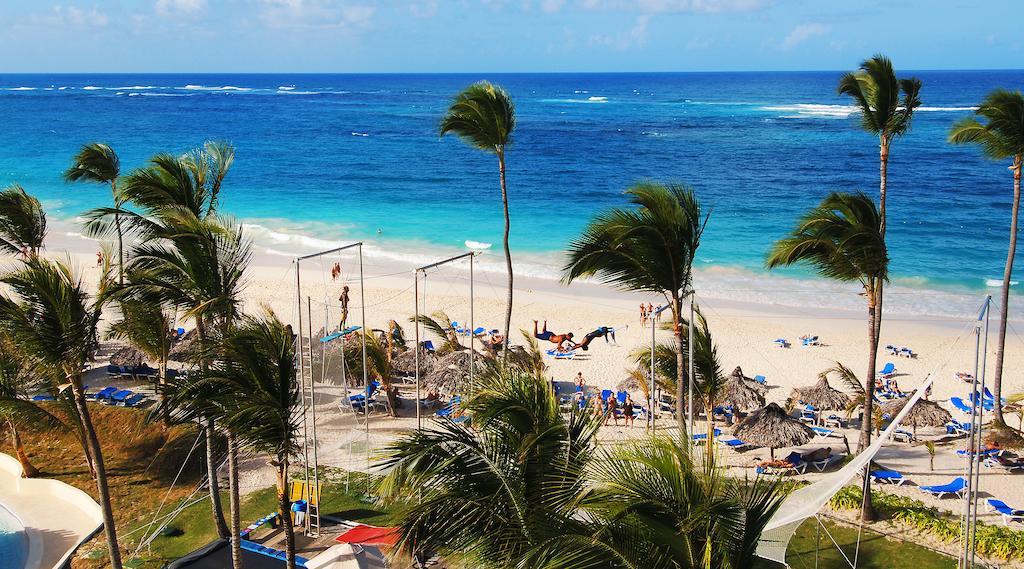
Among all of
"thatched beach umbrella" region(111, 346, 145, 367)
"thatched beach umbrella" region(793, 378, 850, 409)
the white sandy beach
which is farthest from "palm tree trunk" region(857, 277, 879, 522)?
"thatched beach umbrella" region(111, 346, 145, 367)

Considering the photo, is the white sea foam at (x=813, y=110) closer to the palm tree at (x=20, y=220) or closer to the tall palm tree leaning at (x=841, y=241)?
the tall palm tree leaning at (x=841, y=241)

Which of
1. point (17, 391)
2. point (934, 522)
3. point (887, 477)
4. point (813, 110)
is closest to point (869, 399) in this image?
point (934, 522)

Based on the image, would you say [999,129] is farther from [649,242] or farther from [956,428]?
[649,242]

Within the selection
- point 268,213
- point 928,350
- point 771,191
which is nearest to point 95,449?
point 928,350

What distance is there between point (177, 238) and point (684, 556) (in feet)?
22.3

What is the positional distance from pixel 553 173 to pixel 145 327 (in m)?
52.6

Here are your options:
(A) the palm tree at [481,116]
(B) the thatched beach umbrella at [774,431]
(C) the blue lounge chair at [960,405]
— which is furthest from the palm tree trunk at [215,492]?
(C) the blue lounge chair at [960,405]

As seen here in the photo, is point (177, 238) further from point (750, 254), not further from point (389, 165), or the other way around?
point (389, 165)

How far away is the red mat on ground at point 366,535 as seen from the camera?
39.4 feet

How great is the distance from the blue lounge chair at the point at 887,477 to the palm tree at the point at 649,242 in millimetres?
6741

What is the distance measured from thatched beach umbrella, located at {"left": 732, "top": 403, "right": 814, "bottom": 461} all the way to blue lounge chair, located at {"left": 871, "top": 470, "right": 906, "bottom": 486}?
1.29 meters

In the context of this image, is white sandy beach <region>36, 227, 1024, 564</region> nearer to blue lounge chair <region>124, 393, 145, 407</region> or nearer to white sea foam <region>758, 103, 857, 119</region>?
blue lounge chair <region>124, 393, 145, 407</region>

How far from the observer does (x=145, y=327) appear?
11.8 metres

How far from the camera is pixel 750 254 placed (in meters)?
38.6
